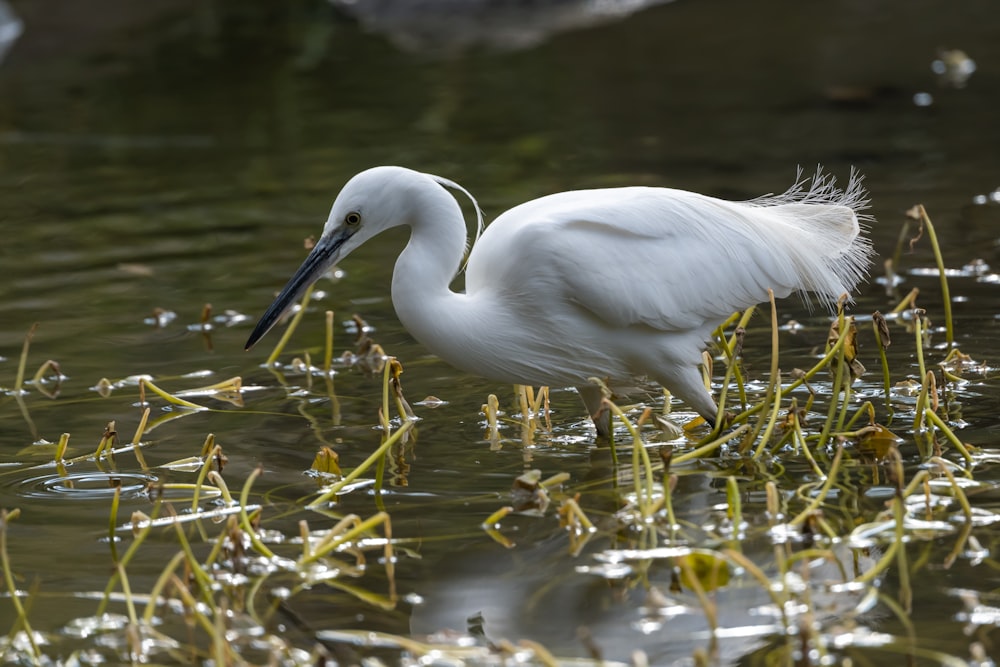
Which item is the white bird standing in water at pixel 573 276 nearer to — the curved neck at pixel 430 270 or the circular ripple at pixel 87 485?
the curved neck at pixel 430 270

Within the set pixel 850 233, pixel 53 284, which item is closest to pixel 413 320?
pixel 850 233

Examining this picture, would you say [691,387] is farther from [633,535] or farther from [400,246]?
[400,246]

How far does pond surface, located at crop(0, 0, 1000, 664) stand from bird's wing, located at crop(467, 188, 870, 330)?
0.51 metres

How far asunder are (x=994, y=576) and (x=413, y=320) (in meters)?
1.82

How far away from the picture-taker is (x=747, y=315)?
489 centimetres

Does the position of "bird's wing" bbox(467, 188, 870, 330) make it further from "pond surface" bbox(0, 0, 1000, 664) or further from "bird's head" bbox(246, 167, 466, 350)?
"pond surface" bbox(0, 0, 1000, 664)

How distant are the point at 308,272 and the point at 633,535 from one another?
1.30 metres

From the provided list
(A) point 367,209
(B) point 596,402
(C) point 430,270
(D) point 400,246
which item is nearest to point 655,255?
(B) point 596,402

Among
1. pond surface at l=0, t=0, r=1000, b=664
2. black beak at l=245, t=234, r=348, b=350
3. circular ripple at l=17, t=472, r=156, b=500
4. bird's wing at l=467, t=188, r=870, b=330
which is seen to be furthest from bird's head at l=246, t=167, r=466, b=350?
circular ripple at l=17, t=472, r=156, b=500

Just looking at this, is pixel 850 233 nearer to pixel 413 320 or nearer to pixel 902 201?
pixel 413 320

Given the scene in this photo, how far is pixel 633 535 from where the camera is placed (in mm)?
3967

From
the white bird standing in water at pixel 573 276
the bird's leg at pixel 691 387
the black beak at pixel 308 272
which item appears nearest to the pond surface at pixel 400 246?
the bird's leg at pixel 691 387

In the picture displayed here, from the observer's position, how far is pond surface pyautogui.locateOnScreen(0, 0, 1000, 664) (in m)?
3.59

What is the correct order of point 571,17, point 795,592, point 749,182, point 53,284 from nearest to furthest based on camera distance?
point 795,592 < point 53,284 < point 749,182 < point 571,17
